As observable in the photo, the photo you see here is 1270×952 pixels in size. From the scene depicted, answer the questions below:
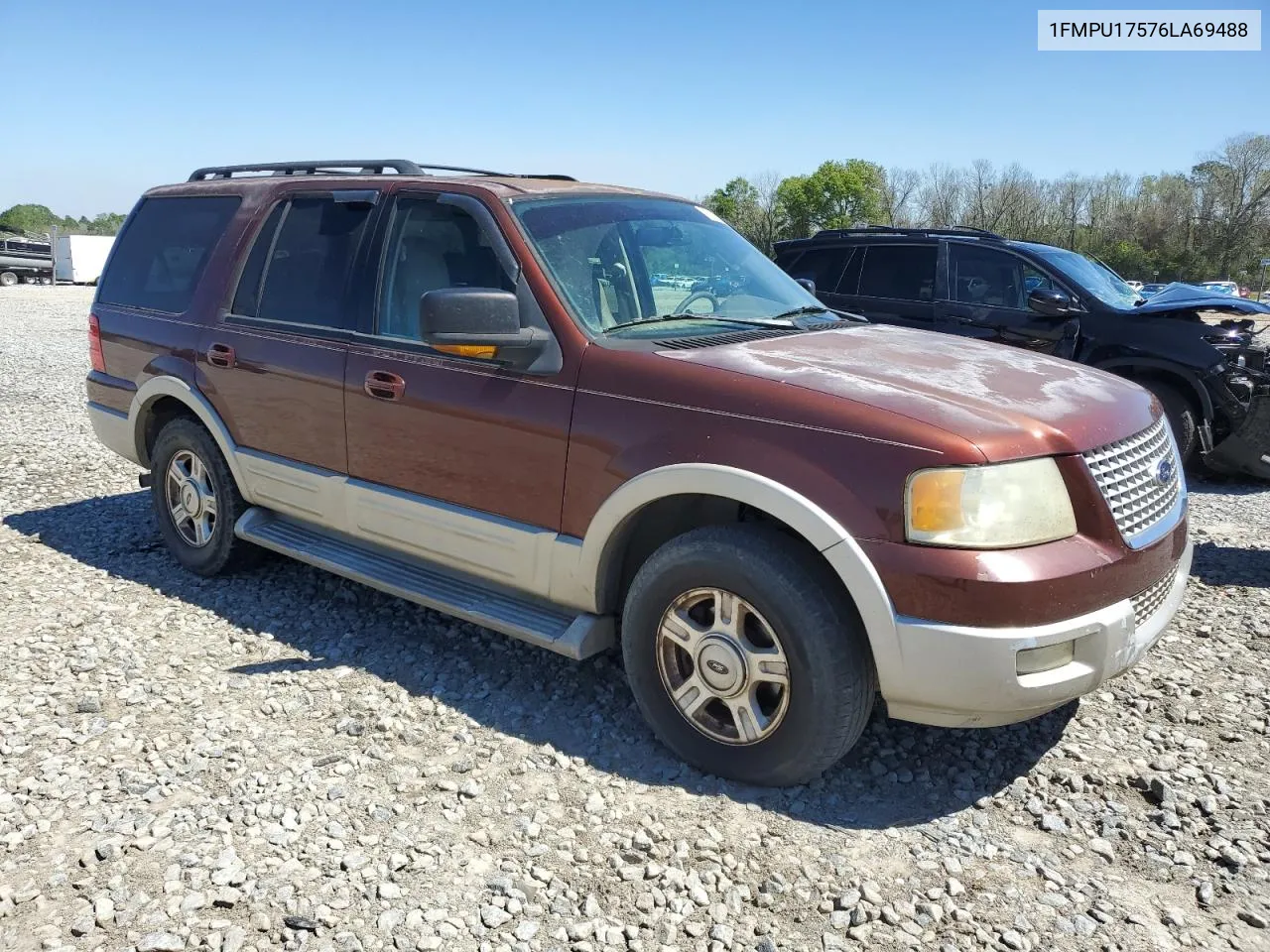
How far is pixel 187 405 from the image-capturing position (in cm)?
494

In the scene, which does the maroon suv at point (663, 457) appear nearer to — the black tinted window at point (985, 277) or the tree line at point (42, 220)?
the black tinted window at point (985, 277)

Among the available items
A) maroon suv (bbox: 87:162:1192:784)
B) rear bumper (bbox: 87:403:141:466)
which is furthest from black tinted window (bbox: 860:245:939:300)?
rear bumper (bbox: 87:403:141:466)

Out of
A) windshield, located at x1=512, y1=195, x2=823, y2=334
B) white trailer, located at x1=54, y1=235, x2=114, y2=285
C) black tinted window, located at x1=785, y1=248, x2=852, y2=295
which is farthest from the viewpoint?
white trailer, located at x1=54, y1=235, x2=114, y2=285

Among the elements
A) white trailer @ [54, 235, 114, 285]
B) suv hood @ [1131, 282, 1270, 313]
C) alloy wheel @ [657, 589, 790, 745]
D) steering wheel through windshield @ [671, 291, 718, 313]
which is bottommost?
alloy wheel @ [657, 589, 790, 745]

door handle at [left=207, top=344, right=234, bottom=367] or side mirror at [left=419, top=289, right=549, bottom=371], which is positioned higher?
side mirror at [left=419, top=289, right=549, bottom=371]

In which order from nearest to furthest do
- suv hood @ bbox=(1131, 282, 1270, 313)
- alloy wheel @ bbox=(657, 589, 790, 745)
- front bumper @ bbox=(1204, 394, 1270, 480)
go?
alloy wheel @ bbox=(657, 589, 790, 745)
front bumper @ bbox=(1204, 394, 1270, 480)
suv hood @ bbox=(1131, 282, 1270, 313)

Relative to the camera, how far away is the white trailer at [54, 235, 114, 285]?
41750 mm

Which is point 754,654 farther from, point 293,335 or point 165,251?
point 165,251

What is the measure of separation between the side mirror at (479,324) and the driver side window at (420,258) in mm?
498

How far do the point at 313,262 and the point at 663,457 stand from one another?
2.20m

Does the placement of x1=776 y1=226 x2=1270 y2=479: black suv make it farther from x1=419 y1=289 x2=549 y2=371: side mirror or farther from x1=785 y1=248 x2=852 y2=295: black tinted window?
x1=419 y1=289 x2=549 y2=371: side mirror

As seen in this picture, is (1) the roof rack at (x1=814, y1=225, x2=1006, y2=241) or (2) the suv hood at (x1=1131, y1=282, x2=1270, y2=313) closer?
(2) the suv hood at (x1=1131, y1=282, x2=1270, y2=313)

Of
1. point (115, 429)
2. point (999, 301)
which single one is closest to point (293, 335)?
point (115, 429)

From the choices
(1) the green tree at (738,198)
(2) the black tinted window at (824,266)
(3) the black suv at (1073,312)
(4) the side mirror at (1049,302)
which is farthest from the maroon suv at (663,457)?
(1) the green tree at (738,198)
